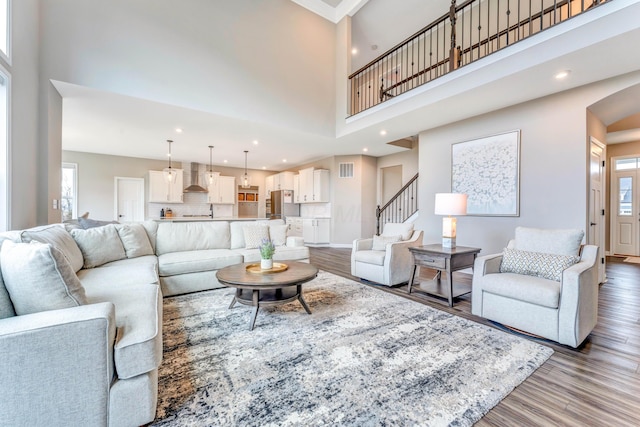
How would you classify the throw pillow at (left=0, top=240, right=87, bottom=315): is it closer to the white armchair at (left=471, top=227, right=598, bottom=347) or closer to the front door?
the white armchair at (left=471, top=227, right=598, bottom=347)

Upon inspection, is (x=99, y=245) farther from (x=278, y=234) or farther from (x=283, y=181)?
(x=283, y=181)

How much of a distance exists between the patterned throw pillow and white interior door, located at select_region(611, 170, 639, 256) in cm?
594

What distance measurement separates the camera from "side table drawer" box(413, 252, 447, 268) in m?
3.18

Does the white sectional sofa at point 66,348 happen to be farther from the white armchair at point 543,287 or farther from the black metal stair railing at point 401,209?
the black metal stair railing at point 401,209

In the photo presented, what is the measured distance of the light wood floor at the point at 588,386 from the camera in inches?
55.9

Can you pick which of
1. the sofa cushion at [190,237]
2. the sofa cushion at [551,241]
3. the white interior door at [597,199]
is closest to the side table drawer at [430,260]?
the sofa cushion at [551,241]

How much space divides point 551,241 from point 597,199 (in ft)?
7.57

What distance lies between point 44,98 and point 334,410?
15.0 ft

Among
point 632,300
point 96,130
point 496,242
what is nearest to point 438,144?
point 496,242

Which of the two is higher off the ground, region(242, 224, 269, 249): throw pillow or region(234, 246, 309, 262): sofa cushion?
region(242, 224, 269, 249): throw pillow

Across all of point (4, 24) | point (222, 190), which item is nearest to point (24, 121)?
point (4, 24)

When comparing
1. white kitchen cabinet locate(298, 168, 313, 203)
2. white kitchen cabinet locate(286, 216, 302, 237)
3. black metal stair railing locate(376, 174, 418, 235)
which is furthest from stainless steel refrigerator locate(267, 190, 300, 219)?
black metal stair railing locate(376, 174, 418, 235)

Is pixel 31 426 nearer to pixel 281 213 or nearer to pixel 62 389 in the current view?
pixel 62 389

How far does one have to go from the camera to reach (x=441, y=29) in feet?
19.5
